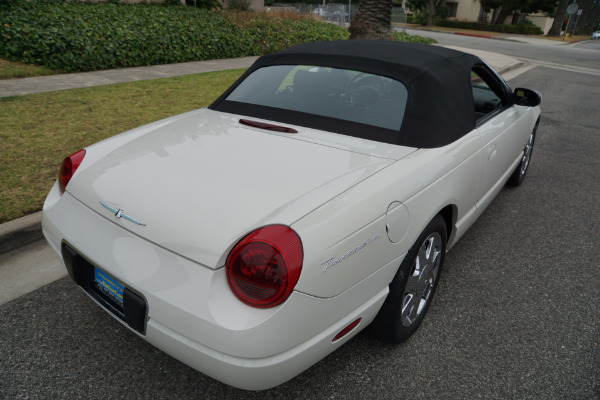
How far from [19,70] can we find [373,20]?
25.7ft

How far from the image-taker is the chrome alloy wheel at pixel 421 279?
7.55 feet

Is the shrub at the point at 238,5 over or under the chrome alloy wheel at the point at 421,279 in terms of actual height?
over

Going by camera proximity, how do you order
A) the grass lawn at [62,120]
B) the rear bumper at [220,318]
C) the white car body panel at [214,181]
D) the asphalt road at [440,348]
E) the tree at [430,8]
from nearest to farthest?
the rear bumper at [220,318], the white car body panel at [214,181], the asphalt road at [440,348], the grass lawn at [62,120], the tree at [430,8]

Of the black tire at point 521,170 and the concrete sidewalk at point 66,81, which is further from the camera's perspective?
the black tire at point 521,170

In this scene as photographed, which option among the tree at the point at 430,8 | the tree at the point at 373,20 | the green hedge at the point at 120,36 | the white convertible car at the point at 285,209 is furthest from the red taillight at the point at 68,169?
the tree at the point at 430,8

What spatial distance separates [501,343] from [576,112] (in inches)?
315

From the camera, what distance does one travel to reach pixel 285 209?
1718 millimetres

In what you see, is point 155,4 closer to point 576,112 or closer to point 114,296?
point 576,112

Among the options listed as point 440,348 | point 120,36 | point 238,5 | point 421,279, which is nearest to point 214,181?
point 421,279

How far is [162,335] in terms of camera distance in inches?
68.4

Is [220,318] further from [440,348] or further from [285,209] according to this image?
[440,348]

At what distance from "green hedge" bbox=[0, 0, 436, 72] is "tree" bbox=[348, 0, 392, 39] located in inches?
117

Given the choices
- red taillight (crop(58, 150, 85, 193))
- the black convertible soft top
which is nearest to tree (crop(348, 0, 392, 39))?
the black convertible soft top

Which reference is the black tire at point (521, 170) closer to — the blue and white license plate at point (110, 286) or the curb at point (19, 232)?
the blue and white license plate at point (110, 286)
